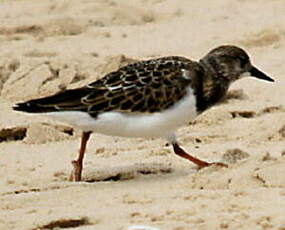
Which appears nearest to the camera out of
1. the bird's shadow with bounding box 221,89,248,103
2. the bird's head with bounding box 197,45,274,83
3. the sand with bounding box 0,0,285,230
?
the sand with bounding box 0,0,285,230

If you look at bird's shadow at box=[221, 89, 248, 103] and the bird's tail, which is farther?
bird's shadow at box=[221, 89, 248, 103]

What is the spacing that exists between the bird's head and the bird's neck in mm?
16

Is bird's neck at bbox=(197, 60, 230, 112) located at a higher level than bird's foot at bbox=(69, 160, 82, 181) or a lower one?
higher

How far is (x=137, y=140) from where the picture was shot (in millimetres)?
6746

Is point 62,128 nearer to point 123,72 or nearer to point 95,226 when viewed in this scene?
point 123,72

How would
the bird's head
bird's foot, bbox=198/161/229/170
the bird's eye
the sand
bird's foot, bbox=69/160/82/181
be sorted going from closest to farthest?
the sand, bird's foot, bbox=198/161/229/170, bird's foot, bbox=69/160/82/181, the bird's head, the bird's eye

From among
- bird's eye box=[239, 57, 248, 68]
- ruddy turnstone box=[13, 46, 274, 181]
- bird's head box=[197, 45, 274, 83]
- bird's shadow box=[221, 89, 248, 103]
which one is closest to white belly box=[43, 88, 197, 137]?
ruddy turnstone box=[13, 46, 274, 181]

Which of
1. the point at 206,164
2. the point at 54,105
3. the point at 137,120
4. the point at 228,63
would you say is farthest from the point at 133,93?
the point at 228,63

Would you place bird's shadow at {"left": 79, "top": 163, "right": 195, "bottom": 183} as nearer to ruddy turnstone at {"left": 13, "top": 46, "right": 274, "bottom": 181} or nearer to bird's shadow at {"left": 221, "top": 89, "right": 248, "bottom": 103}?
ruddy turnstone at {"left": 13, "top": 46, "right": 274, "bottom": 181}

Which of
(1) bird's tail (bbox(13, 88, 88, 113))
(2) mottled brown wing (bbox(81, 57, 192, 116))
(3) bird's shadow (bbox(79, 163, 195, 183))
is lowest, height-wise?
(3) bird's shadow (bbox(79, 163, 195, 183))

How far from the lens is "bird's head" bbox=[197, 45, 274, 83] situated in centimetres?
625

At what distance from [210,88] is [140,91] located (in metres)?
0.40

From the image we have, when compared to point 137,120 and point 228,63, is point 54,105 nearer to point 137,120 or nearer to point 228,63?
point 137,120

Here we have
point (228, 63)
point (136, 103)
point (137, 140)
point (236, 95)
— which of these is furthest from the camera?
point (236, 95)
